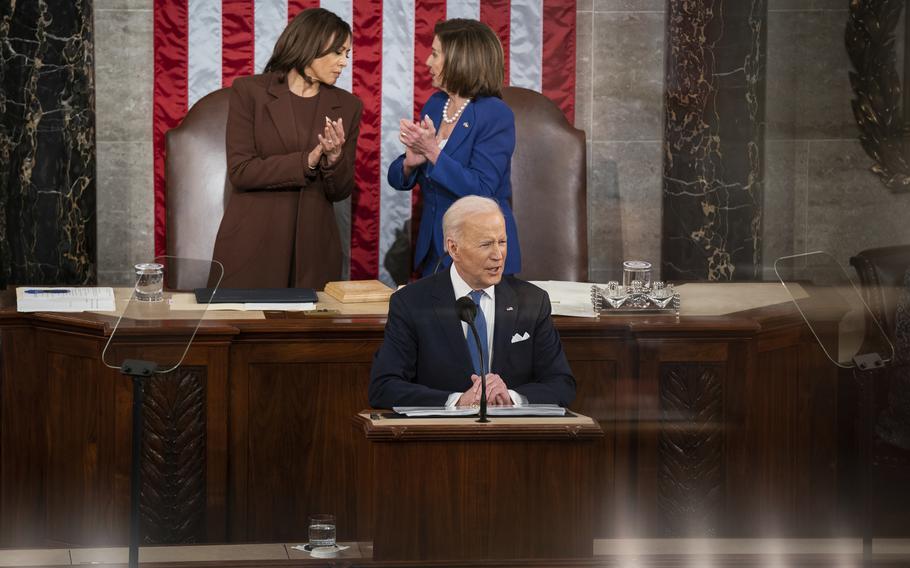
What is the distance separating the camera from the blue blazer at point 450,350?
348 centimetres

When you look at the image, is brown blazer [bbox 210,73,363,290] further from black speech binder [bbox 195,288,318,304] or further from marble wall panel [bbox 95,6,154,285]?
marble wall panel [bbox 95,6,154,285]

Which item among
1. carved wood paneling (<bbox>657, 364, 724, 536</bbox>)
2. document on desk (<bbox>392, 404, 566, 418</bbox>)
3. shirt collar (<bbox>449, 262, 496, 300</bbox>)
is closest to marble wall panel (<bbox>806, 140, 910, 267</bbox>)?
carved wood paneling (<bbox>657, 364, 724, 536</bbox>)

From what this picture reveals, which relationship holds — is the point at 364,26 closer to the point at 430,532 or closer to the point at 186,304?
the point at 186,304

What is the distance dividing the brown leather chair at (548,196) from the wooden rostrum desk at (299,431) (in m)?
1.65

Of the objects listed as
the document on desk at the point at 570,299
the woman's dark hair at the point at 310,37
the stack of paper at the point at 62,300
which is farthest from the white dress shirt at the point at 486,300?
the woman's dark hair at the point at 310,37

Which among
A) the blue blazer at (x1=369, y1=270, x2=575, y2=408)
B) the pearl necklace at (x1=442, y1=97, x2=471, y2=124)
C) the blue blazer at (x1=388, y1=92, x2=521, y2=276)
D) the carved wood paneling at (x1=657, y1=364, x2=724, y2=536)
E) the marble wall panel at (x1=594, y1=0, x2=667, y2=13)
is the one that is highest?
the marble wall panel at (x1=594, y1=0, x2=667, y2=13)

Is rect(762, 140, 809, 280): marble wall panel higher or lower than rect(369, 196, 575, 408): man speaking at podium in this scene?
higher

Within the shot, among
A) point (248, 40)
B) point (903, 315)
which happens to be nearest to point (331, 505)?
point (903, 315)

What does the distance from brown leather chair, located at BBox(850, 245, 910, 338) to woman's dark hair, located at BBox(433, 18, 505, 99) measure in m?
1.46

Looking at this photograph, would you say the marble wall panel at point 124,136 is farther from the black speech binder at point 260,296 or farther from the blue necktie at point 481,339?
the blue necktie at point 481,339

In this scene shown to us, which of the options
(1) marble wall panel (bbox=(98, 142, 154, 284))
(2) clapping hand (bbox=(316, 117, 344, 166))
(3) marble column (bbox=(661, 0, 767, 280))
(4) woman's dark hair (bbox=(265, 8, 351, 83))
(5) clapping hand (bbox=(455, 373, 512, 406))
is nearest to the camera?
(5) clapping hand (bbox=(455, 373, 512, 406))

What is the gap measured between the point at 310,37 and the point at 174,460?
179 cm

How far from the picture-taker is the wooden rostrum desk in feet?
13.6

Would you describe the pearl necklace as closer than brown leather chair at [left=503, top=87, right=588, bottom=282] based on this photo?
Yes
